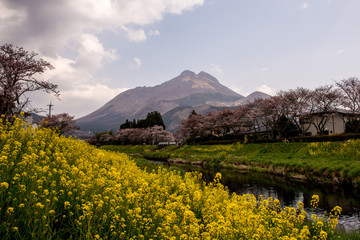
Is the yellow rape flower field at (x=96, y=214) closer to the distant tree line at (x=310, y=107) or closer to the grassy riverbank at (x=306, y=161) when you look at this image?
the grassy riverbank at (x=306, y=161)

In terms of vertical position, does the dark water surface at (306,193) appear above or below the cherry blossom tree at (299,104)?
below

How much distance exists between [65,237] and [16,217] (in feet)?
3.27

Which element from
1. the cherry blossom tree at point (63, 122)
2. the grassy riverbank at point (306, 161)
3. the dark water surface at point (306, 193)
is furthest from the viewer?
the cherry blossom tree at point (63, 122)

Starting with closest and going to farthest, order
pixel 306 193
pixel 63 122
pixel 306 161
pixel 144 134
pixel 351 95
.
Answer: pixel 306 193 < pixel 306 161 < pixel 351 95 < pixel 63 122 < pixel 144 134

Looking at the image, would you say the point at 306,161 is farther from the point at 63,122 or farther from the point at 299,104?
the point at 63,122

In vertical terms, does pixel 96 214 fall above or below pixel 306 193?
above

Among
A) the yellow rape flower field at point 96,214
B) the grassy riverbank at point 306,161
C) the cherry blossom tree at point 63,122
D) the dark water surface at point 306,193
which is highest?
the cherry blossom tree at point 63,122

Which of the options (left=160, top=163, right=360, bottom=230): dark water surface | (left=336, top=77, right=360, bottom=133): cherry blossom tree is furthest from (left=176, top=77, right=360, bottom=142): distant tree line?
(left=160, top=163, right=360, bottom=230): dark water surface

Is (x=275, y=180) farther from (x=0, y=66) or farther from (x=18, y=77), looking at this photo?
(x=0, y=66)

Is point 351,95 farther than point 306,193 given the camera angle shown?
Yes

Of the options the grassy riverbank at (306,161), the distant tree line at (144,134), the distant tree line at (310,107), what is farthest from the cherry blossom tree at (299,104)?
the distant tree line at (144,134)

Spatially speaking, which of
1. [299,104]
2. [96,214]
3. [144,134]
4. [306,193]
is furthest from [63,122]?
[96,214]

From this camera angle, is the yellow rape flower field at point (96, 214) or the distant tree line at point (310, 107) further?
the distant tree line at point (310, 107)

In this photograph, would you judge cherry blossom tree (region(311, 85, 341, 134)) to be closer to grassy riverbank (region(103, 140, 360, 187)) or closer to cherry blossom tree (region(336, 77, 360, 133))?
cherry blossom tree (region(336, 77, 360, 133))
